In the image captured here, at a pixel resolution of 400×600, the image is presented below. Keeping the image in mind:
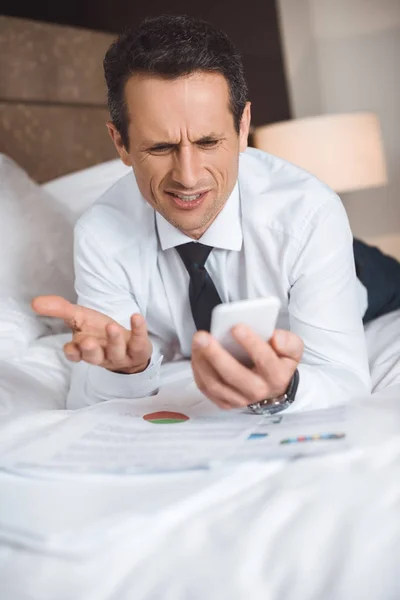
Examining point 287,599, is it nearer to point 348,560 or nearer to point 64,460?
point 348,560

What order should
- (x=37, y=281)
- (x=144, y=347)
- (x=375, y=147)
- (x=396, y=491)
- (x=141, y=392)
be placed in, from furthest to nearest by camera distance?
1. (x=375, y=147)
2. (x=37, y=281)
3. (x=141, y=392)
4. (x=144, y=347)
5. (x=396, y=491)

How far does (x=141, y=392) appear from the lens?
119cm

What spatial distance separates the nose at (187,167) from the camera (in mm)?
1132

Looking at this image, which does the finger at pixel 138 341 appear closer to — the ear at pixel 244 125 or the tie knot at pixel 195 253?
the tie knot at pixel 195 253

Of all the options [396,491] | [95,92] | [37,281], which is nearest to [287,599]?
[396,491]

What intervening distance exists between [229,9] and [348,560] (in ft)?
8.30

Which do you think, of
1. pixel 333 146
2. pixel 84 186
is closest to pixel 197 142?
pixel 84 186

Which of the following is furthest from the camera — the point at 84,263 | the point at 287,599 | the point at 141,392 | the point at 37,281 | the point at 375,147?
the point at 375,147

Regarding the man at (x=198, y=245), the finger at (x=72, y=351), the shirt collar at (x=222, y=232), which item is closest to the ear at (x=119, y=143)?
the man at (x=198, y=245)

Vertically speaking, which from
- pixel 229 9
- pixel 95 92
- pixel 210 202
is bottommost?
pixel 210 202

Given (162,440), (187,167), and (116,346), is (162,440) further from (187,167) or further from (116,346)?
(187,167)

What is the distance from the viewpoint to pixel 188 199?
120 centimetres

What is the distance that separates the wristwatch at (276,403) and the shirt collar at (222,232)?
1.27 feet

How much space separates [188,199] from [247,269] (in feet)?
0.72
